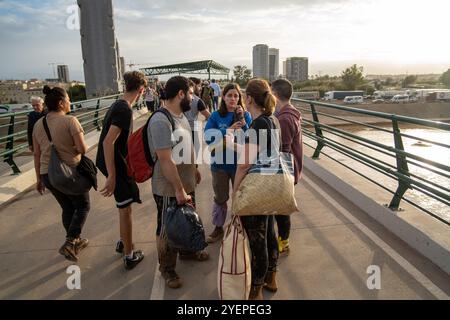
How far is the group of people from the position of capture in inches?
103

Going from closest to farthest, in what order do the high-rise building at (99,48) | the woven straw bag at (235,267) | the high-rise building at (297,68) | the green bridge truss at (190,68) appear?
the woven straw bag at (235,267)
the high-rise building at (99,48)
the green bridge truss at (190,68)
the high-rise building at (297,68)

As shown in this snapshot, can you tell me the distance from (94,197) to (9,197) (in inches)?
54.9

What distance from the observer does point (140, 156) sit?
Result: 2.87 meters

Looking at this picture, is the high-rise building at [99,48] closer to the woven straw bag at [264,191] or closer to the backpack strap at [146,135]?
the backpack strap at [146,135]

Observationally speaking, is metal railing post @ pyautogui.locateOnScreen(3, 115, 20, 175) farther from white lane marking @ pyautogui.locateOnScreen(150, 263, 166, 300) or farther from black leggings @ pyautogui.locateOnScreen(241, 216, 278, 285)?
black leggings @ pyautogui.locateOnScreen(241, 216, 278, 285)

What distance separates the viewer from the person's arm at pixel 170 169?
8.65 feet

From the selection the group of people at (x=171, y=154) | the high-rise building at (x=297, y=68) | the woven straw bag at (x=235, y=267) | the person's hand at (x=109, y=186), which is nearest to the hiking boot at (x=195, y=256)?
the group of people at (x=171, y=154)

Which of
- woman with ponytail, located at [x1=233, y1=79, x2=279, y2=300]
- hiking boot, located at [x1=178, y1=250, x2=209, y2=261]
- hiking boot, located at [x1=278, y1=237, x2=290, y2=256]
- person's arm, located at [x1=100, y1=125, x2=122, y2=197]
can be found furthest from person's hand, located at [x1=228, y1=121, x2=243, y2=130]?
hiking boot, located at [x1=178, y1=250, x2=209, y2=261]

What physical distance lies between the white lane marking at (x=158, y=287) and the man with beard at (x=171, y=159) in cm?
9

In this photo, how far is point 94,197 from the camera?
18.1 ft

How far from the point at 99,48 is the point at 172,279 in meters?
46.6

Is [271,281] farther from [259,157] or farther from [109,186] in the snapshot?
[109,186]

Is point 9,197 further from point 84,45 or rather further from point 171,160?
point 84,45
